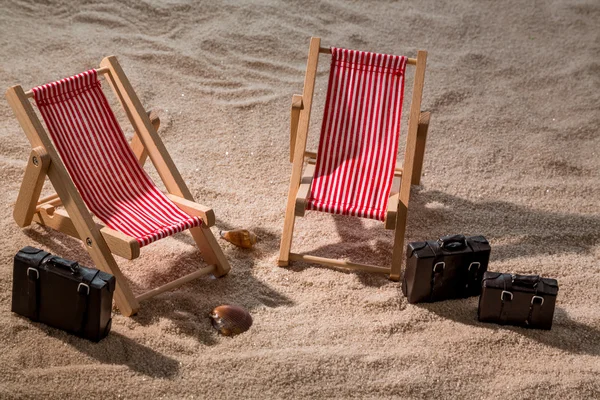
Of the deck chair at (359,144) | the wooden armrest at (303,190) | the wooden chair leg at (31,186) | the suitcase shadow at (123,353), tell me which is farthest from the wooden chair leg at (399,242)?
the wooden chair leg at (31,186)

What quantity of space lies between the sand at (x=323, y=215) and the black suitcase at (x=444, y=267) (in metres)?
0.08

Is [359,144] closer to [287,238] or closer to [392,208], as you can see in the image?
[392,208]

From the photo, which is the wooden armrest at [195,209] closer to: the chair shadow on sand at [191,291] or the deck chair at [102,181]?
the deck chair at [102,181]

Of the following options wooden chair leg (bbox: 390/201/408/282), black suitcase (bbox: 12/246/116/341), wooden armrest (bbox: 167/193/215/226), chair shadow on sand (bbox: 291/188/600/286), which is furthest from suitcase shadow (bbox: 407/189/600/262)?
black suitcase (bbox: 12/246/116/341)

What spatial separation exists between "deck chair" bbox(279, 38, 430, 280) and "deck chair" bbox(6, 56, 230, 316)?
0.63 meters

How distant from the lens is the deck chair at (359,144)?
477 centimetres

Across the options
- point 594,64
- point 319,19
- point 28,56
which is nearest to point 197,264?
point 28,56

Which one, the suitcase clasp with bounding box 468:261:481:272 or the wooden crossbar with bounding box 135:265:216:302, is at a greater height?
the suitcase clasp with bounding box 468:261:481:272

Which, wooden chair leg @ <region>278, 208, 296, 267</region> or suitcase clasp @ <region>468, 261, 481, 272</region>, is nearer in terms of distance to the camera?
suitcase clasp @ <region>468, 261, 481, 272</region>

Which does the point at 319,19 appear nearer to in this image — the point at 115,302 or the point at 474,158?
the point at 474,158

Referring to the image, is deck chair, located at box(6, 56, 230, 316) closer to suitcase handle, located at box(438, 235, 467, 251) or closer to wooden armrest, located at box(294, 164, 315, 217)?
wooden armrest, located at box(294, 164, 315, 217)

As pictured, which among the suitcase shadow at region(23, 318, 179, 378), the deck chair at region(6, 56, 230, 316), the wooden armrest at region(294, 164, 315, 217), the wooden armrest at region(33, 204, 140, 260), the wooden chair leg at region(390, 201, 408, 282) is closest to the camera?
the suitcase shadow at region(23, 318, 179, 378)

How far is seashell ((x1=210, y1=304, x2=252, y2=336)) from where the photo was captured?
4.23 metres

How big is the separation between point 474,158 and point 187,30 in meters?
2.69
